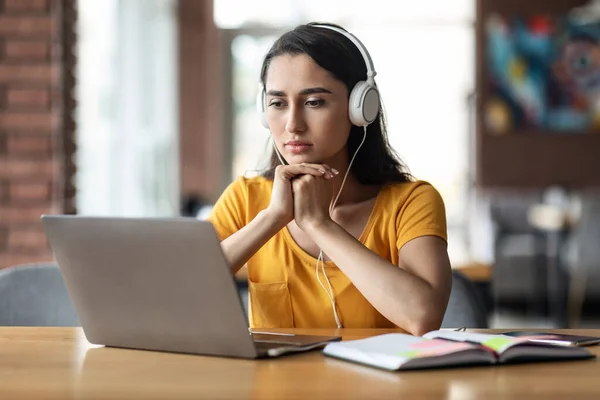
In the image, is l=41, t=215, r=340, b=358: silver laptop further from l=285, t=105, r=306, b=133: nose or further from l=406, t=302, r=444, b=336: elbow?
l=285, t=105, r=306, b=133: nose

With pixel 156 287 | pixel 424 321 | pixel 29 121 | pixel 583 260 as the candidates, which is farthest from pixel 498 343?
pixel 583 260

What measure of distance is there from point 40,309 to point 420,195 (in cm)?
80

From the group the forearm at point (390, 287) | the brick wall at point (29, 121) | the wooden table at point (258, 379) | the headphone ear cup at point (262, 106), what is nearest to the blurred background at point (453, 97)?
the brick wall at point (29, 121)

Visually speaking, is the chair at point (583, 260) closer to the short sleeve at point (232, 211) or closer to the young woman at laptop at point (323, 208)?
the young woman at laptop at point (323, 208)

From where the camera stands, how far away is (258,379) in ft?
3.77

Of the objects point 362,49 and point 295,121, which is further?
point 362,49

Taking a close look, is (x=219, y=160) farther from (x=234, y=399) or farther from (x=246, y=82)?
(x=234, y=399)

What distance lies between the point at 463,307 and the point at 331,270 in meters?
0.28

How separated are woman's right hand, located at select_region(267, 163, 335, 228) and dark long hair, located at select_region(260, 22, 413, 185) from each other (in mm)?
209

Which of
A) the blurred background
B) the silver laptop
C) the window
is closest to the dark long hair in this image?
the silver laptop

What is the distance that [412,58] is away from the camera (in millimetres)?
8453

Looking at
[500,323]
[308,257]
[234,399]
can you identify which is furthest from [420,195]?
[500,323]

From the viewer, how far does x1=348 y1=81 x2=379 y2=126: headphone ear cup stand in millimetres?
1829

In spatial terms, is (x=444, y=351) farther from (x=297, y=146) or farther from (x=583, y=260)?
(x=583, y=260)
